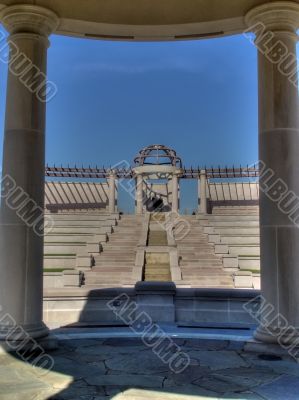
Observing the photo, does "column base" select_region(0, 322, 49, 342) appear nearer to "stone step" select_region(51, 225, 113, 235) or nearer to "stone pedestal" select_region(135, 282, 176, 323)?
"stone pedestal" select_region(135, 282, 176, 323)

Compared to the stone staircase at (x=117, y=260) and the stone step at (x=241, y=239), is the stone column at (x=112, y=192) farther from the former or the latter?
the stone step at (x=241, y=239)

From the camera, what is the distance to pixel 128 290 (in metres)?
10.3

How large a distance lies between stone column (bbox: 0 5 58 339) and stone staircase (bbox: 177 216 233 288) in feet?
40.9

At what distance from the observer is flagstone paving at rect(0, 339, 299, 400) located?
5.10 meters

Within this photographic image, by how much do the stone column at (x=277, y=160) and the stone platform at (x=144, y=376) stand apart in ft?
2.94

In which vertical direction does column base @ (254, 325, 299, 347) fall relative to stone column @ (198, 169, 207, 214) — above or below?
below

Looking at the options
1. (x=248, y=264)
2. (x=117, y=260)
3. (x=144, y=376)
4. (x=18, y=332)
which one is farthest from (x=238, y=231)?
(x=144, y=376)

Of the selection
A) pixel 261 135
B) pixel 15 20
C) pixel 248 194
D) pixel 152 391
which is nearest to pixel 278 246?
pixel 261 135

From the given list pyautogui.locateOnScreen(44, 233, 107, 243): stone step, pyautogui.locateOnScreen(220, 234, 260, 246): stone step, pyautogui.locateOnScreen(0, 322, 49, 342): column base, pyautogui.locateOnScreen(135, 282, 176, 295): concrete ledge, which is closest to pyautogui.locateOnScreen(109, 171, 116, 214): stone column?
pyautogui.locateOnScreen(44, 233, 107, 243): stone step

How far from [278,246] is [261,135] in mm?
1949

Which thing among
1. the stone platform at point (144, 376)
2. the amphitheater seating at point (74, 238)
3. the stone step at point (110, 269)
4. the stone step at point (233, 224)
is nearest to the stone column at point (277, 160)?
the stone platform at point (144, 376)

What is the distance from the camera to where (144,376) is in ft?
19.1

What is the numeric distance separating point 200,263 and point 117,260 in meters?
4.63

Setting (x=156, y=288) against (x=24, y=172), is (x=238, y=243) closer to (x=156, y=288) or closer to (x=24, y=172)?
(x=156, y=288)
